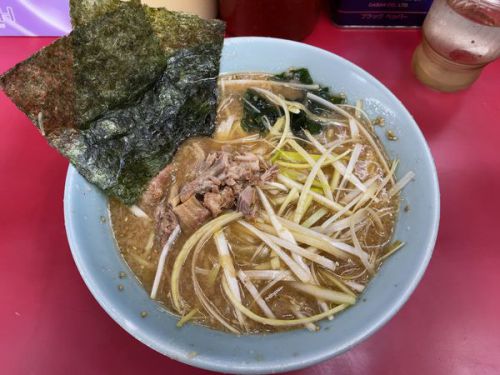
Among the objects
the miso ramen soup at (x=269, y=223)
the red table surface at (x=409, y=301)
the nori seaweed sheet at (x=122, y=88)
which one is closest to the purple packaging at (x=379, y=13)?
the red table surface at (x=409, y=301)

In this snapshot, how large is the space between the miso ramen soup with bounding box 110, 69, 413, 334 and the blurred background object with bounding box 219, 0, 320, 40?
1.36ft

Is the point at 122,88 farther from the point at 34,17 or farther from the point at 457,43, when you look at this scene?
the point at 457,43

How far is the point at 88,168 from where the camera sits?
44.6 inches

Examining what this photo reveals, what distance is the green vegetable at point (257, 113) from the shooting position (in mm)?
1426

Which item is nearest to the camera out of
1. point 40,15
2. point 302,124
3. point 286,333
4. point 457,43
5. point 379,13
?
point 286,333

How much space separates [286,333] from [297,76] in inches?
33.5

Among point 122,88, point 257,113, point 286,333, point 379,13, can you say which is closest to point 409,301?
point 286,333

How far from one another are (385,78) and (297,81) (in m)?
0.52

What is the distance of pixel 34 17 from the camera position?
1.76m

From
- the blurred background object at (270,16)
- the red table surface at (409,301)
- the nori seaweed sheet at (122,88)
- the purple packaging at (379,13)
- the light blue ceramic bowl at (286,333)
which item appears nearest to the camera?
the light blue ceramic bowl at (286,333)

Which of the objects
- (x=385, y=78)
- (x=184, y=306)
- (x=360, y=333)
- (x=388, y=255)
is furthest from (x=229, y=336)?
(x=385, y=78)

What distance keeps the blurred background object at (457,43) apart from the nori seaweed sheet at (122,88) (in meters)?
0.87

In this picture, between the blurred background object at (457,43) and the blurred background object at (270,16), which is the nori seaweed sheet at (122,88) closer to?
the blurred background object at (270,16)

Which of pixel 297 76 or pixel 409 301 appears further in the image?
pixel 297 76
